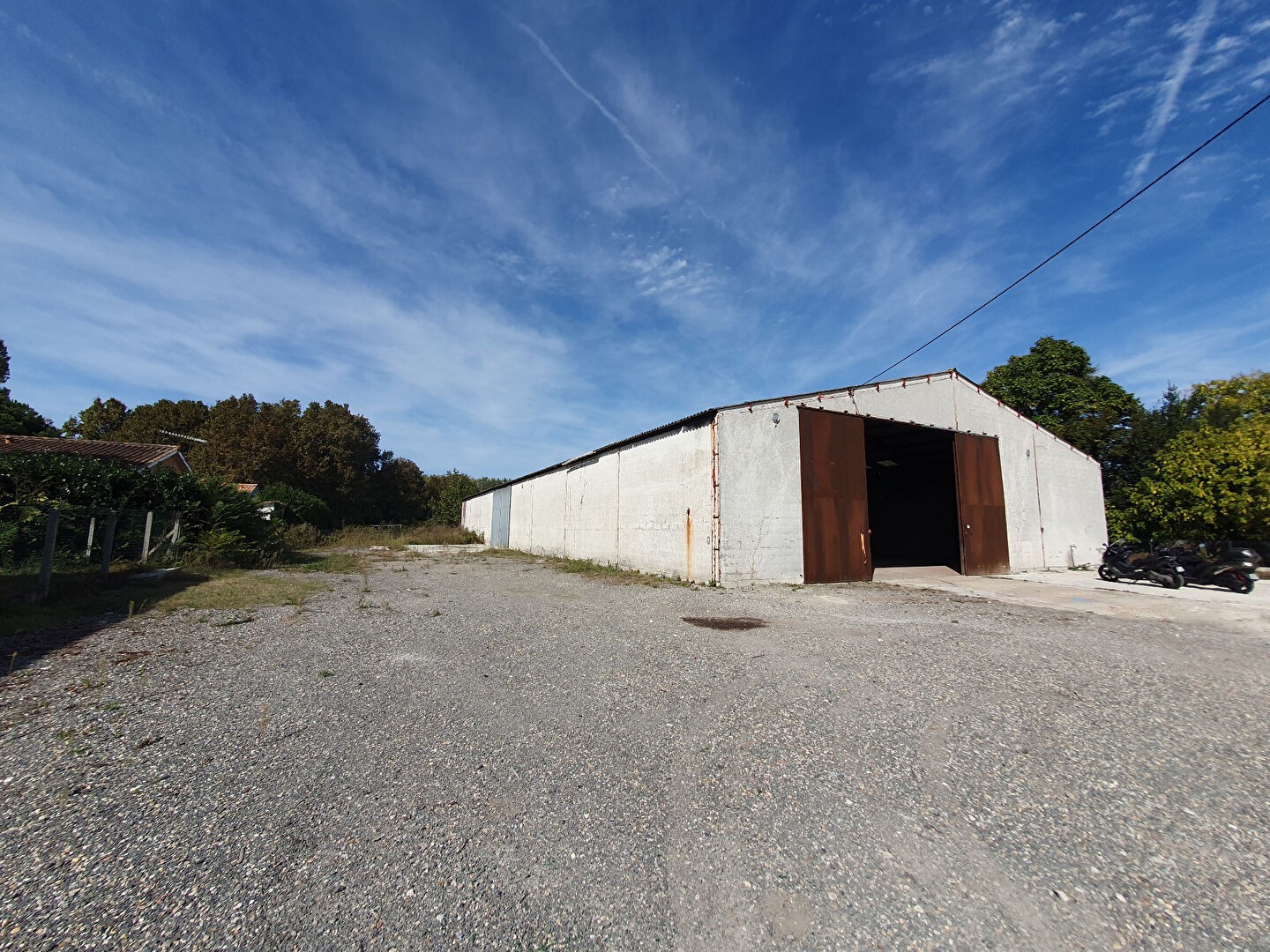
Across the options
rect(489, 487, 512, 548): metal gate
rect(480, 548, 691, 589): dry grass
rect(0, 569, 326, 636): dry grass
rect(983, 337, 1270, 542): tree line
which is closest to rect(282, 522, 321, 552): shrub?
rect(489, 487, 512, 548): metal gate

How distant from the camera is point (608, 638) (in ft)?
19.4

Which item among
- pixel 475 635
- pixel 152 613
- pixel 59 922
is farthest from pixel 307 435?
pixel 59 922

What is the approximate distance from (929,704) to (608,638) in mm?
3226

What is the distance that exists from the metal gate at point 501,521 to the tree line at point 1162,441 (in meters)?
22.6

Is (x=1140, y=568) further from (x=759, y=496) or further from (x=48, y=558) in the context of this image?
(x=48, y=558)

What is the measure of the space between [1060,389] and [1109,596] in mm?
23217

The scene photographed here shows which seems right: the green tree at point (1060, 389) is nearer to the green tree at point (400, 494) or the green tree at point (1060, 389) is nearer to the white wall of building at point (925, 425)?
the white wall of building at point (925, 425)

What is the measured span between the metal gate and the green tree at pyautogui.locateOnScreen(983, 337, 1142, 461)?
2481cm

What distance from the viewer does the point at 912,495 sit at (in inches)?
818

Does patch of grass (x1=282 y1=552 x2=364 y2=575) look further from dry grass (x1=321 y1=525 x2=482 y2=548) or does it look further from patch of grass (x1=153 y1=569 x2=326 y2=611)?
dry grass (x1=321 y1=525 x2=482 y2=548)

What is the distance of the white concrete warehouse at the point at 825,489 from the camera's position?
11.1 metres

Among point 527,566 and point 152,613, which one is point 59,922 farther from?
point 527,566

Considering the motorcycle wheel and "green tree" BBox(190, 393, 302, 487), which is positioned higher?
"green tree" BBox(190, 393, 302, 487)

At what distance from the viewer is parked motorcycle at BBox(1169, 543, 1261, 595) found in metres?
10.2
